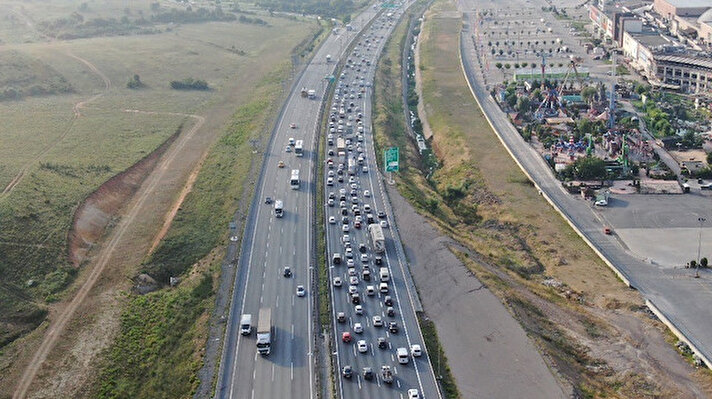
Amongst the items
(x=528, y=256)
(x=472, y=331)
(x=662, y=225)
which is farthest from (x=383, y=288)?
(x=662, y=225)

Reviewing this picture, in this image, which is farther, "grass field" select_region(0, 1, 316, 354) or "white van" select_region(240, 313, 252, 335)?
"grass field" select_region(0, 1, 316, 354)

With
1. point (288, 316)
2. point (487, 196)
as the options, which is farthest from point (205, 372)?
point (487, 196)

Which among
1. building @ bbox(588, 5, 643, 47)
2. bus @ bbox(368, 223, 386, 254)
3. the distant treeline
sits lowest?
bus @ bbox(368, 223, 386, 254)

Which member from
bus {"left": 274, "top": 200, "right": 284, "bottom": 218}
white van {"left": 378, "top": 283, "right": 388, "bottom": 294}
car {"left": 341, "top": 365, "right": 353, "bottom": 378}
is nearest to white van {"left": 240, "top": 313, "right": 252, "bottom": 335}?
car {"left": 341, "top": 365, "right": 353, "bottom": 378}

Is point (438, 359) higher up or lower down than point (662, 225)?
higher up

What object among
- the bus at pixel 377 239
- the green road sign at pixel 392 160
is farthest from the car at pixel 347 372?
the green road sign at pixel 392 160

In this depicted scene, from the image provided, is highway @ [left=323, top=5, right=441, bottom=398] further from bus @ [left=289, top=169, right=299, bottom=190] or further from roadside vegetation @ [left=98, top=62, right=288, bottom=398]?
roadside vegetation @ [left=98, top=62, right=288, bottom=398]

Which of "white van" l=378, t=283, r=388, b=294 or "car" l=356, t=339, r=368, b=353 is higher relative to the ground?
"white van" l=378, t=283, r=388, b=294

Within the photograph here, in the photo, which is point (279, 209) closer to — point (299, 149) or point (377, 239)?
point (377, 239)
